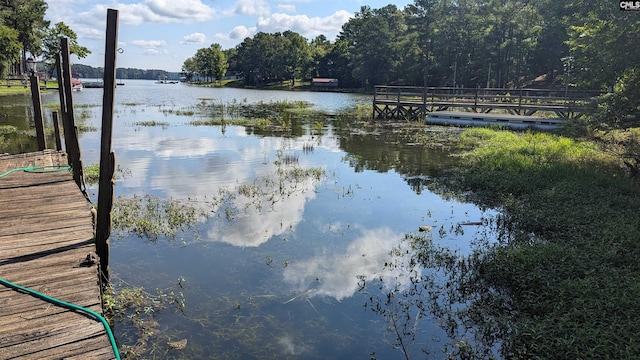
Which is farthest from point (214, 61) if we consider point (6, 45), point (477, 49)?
point (477, 49)

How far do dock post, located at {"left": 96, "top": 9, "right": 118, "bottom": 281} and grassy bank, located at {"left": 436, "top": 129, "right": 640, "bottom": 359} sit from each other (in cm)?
500

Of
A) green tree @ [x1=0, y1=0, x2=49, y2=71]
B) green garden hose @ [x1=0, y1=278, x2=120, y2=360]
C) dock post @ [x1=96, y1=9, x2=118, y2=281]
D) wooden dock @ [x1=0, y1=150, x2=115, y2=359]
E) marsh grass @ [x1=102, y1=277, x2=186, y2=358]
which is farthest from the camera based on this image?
green tree @ [x1=0, y1=0, x2=49, y2=71]

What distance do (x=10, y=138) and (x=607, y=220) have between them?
22633 mm

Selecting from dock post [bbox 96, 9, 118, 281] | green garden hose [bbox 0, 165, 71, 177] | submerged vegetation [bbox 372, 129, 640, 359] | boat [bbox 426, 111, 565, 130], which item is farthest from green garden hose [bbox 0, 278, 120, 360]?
boat [bbox 426, 111, 565, 130]

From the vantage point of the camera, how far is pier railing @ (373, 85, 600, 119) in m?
24.2

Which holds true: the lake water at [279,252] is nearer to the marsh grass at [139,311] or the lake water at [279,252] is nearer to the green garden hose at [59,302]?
the marsh grass at [139,311]

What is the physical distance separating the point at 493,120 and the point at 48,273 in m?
25.0

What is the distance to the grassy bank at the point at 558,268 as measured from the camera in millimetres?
4832

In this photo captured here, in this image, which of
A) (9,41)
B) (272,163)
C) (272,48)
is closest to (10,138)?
(272,163)

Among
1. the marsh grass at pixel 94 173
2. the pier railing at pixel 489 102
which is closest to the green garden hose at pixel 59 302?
the marsh grass at pixel 94 173

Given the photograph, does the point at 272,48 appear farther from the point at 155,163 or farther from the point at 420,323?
the point at 420,323

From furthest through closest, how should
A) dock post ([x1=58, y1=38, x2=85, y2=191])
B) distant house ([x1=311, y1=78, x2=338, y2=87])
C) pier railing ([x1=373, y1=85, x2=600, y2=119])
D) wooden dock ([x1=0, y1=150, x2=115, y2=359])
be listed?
distant house ([x1=311, y1=78, x2=338, y2=87]) < pier railing ([x1=373, y1=85, x2=600, y2=119]) < dock post ([x1=58, y1=38, x2=85, y2=191]) < wooden dock ([x1=0, y1=150, x2=115, y2=359])

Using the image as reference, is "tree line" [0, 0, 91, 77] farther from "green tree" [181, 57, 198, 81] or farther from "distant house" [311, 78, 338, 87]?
"green tree" [181, 57, 198, 81]

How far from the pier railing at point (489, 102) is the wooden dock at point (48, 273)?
2432cm
